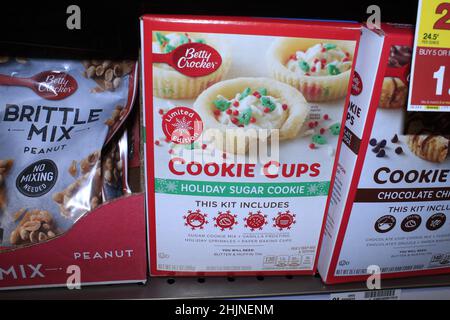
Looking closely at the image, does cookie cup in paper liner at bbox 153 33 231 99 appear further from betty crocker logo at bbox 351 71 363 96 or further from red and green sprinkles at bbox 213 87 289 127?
betty crocker logo at bbox 351 71 363 96

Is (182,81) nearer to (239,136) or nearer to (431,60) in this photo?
(239,136)

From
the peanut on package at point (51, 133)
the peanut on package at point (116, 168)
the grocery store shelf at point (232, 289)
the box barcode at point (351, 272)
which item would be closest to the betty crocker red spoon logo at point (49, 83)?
the peanut on package at point (51, 133)

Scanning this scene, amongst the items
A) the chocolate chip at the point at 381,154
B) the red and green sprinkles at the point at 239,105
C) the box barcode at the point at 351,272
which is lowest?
the box barcode at the point at 351,272

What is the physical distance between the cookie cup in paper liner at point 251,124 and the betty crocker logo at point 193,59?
0.04 meters

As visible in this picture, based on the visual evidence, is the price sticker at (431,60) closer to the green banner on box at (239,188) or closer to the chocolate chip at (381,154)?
the chocolate chip at (381,154)

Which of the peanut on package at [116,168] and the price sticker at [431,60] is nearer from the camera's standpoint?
the price sticker at [431,60]

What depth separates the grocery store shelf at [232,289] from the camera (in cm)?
87

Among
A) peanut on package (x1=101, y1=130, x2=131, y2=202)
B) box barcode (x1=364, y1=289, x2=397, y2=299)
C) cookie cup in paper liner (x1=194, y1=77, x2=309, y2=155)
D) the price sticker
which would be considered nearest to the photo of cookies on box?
cookie cup in paper liner (x1=194, y1=77, x2=309, y2=155)

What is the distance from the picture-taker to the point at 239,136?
0.76 meters

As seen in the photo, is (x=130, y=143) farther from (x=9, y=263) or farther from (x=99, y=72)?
(x=9, y=263)

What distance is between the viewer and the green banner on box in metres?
0.81

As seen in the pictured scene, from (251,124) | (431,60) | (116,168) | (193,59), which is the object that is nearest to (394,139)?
(431,60)

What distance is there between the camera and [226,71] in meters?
0.71

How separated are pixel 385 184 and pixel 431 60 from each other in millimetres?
237
